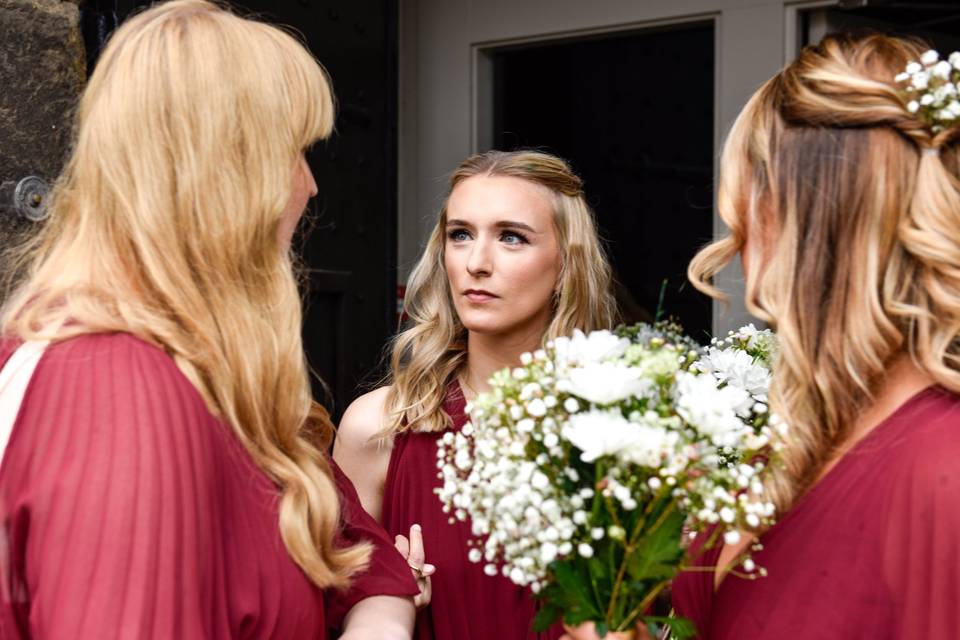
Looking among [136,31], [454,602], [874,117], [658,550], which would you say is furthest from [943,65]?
[454,602]

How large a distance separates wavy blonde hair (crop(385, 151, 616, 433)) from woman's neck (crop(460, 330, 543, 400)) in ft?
0.14

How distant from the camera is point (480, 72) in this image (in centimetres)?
461

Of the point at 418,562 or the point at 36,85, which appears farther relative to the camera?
the point at 36,85

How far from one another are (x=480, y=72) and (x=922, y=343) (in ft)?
10.6

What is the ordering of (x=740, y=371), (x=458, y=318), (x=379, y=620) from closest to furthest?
(x=379, y=620) → (x=740, y=371) → (x=458, y=318)

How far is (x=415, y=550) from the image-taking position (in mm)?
2432

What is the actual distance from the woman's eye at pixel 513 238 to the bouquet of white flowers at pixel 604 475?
3.96 feet

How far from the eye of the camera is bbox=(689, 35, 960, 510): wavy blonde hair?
1.59 meters

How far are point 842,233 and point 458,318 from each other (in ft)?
4.95

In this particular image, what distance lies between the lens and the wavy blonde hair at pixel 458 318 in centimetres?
287

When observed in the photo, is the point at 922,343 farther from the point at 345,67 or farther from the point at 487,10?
the point at 487,10

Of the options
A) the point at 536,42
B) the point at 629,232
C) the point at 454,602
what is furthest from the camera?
the point at 629,232

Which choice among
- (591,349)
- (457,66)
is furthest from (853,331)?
(457,66)

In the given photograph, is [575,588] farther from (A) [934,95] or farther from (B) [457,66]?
(B) [457,66]
